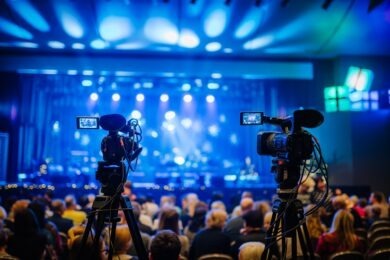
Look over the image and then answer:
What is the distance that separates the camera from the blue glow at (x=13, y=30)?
9.15 metres

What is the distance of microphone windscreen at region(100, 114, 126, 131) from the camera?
2.30 m

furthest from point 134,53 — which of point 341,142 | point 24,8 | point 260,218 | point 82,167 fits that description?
point 260,218

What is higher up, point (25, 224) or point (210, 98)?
point (210, 98)

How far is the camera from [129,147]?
235 centimetres

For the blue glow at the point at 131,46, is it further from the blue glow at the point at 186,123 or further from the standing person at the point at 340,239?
the standing person at the point at 340,239

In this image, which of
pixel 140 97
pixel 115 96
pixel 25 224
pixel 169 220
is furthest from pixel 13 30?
pixel 169 220

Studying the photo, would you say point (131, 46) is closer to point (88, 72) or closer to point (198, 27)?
point (88, 72)

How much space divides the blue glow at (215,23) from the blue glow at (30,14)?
3774mm

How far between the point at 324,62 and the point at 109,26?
636cm

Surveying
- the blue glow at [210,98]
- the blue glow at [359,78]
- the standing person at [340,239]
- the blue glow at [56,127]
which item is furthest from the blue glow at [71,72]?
the standing person at [340,239]

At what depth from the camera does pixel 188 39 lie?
1002 centimetres

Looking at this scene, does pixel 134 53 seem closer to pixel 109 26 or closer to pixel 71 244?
pixel 109 26

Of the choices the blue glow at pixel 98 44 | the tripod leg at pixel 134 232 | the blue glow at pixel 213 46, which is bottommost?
the tripod leg at pixel 134 232

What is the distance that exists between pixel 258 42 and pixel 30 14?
18.2ft
